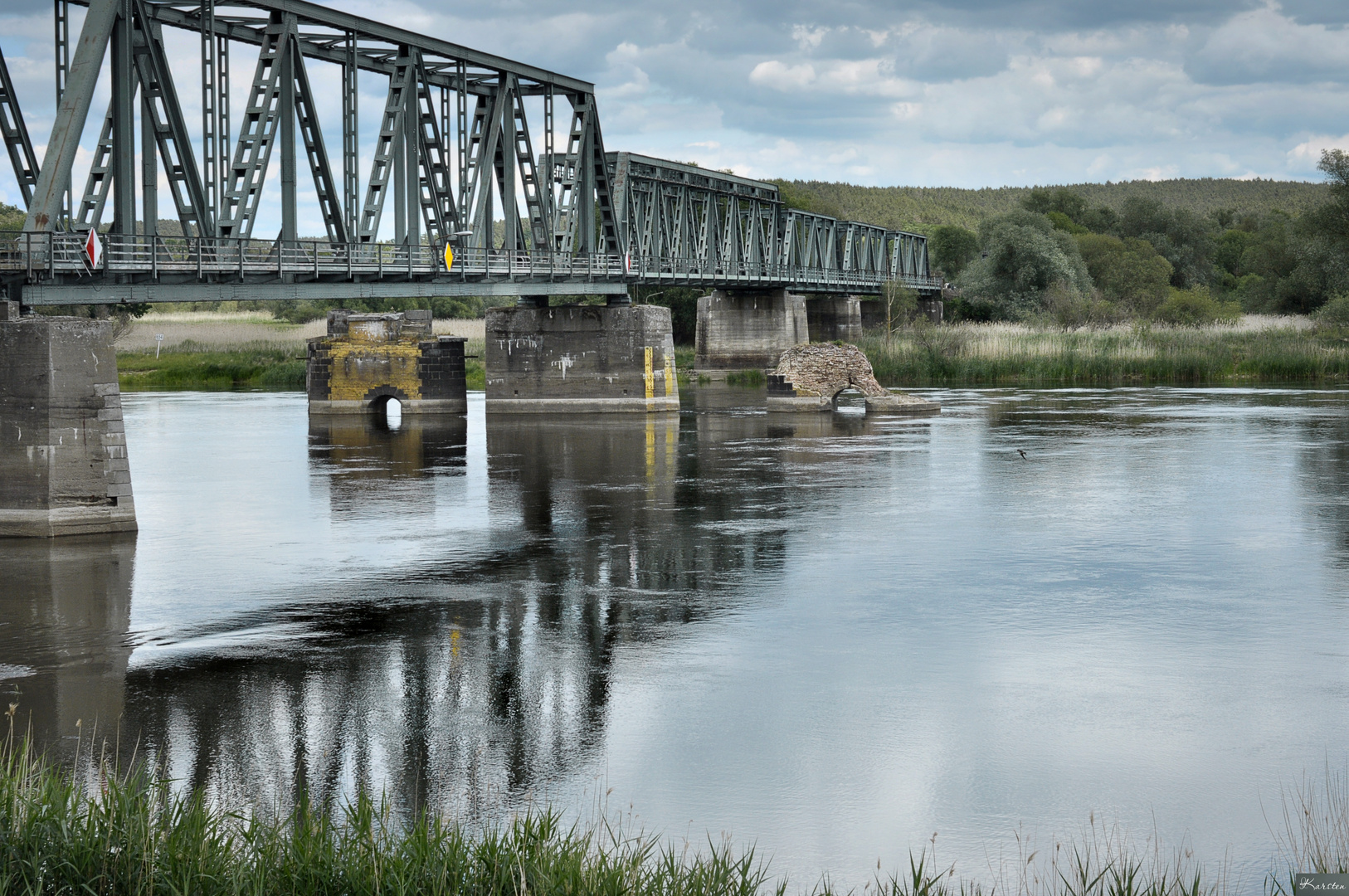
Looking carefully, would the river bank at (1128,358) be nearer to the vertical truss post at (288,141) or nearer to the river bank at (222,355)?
the river bank at (222,355)

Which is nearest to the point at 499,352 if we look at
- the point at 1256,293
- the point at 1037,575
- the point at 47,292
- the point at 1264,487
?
the point at 47,292

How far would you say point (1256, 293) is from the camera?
348ft

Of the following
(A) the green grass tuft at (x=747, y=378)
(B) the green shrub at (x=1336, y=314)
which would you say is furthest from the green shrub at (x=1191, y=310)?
(A) the green grass tuft at (x=747, y=378)

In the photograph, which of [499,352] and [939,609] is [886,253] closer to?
[499,352]

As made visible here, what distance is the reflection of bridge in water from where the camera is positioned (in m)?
10.3

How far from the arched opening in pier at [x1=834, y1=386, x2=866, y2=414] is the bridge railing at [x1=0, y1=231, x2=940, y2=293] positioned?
10528mm

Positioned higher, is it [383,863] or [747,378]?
[747,378]

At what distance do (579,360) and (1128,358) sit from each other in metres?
31.5

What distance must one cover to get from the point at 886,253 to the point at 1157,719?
412 feet

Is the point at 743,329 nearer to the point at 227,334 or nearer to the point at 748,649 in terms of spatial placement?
the point at 227,334

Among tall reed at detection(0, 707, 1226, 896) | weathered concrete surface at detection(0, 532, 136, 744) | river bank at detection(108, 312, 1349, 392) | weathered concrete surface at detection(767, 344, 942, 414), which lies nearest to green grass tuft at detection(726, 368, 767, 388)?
river bank at detection(108, 312, 1349, 392)

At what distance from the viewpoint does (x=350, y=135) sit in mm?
41344

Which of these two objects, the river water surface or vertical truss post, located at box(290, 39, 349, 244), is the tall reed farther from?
vertical truss post, located at box(290, 39, 349, 244)

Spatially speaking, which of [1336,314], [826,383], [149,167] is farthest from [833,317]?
[149,167]
